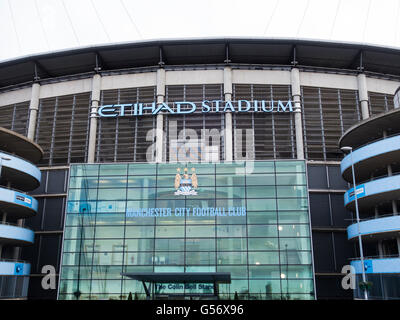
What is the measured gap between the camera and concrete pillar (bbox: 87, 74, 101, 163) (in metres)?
50.4

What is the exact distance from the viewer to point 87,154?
5091cm

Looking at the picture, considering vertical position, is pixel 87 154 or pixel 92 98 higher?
pixel 92 98

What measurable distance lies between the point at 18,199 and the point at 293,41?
37.3 metres

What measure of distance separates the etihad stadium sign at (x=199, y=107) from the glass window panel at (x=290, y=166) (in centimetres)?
1211

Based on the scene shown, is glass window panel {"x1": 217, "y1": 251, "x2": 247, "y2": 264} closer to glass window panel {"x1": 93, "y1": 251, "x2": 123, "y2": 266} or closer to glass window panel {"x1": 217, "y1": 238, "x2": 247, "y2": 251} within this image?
glass window panel {"x1": 217, "y1": 238, "x2": 247, "y2": 251}

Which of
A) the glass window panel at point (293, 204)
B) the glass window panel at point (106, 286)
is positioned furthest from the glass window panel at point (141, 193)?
the glass window panel at point (293, 204)

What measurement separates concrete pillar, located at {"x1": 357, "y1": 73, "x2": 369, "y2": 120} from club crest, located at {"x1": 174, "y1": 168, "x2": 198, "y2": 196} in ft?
81.0

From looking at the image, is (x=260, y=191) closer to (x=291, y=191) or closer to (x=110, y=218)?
(x=291, y=191)

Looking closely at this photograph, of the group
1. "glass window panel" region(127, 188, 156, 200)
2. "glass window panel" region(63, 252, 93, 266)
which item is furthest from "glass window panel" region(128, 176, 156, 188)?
"glass window panel" region(63, 252, 93, 266)

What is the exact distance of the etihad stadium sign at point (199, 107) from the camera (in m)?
50.3
